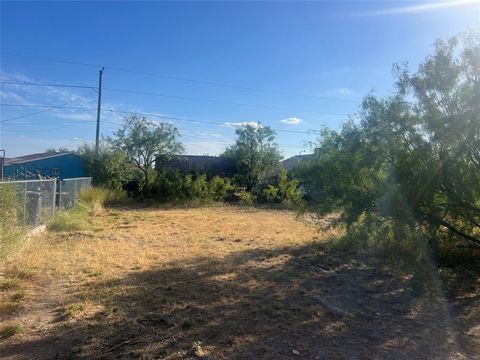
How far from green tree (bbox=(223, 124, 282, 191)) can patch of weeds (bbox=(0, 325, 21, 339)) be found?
2657 cm

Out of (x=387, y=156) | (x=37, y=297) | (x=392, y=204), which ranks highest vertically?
(x=387, y=156)

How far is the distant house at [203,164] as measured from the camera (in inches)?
1247

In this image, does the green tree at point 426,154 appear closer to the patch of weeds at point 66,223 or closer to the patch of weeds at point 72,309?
the patch of weeds at point 72,309

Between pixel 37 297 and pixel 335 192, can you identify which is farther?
pixel 335 192

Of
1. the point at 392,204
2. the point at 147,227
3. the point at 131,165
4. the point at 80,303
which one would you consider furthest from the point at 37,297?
the point at 131,165

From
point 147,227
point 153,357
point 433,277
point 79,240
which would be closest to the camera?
point 153,357

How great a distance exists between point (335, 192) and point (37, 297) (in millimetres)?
5642


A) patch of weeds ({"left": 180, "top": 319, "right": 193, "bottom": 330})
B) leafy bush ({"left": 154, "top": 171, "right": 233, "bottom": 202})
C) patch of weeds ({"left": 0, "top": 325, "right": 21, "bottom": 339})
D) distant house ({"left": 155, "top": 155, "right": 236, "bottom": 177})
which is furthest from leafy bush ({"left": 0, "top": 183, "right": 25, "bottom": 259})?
distant house ({"left": 155, "top": 155, "right": 236, "bottom": 177})

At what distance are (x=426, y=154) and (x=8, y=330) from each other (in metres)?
6.24

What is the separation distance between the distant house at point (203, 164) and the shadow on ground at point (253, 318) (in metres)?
24.0

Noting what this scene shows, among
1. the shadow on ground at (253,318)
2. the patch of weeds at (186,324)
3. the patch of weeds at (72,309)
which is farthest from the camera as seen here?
the patch of weeds at (72,309)

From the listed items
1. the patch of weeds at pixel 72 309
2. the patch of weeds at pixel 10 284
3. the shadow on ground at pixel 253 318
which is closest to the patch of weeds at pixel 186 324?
the shadow on ground at pixel 253 318

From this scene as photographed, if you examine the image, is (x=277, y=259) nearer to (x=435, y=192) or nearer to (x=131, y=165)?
(x=435, y=192)

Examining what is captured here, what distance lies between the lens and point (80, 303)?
5652 mm
